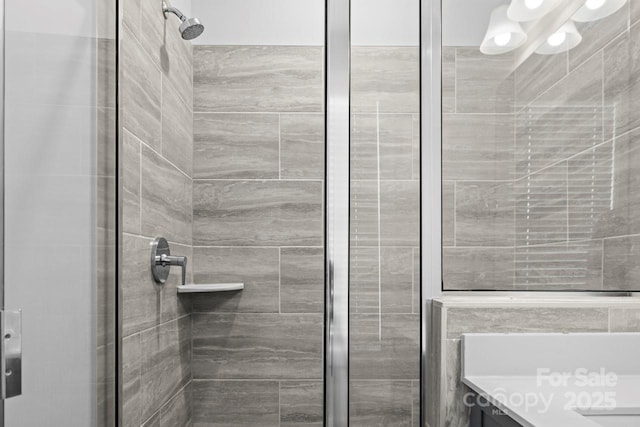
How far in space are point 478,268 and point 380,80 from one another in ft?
1.71

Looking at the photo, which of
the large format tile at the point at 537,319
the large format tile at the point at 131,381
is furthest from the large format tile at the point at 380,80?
the large format tile at the point at 131,381

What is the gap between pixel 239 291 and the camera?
1933 millimetres

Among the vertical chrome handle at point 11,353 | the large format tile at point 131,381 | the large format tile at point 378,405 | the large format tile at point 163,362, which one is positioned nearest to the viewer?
the vertical chrome handle at point 11,353

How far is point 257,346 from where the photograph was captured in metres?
1.92

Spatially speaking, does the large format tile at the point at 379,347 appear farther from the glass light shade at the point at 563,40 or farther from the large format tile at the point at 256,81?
the large format tile at the point at 256,81

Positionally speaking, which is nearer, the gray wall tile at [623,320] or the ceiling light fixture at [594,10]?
the gray wall tile at [623,320]

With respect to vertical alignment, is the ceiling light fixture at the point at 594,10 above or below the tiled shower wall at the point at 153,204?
above

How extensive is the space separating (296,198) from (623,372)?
1116 millimetres

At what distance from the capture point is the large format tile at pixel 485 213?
4.14ft

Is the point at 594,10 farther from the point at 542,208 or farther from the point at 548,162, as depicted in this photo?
the point at 542,208

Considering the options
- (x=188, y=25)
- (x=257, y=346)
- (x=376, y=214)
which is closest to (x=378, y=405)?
(x=376, y=214)

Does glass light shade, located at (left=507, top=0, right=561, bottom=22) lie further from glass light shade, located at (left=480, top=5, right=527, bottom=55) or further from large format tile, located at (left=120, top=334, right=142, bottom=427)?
large format tile, located at (left=120, top=334, right=142, bottom=427)

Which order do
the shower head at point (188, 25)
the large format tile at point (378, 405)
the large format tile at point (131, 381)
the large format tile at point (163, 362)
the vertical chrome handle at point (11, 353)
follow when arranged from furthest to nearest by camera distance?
the shower head at point (188, 25)
the large format tile at point (163, 362)
the large format tile at point (131, 381)
the large format tile at point (378, 405)
the vertical chrome handle at point (11, 353)

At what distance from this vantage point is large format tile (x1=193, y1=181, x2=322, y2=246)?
1935mm
